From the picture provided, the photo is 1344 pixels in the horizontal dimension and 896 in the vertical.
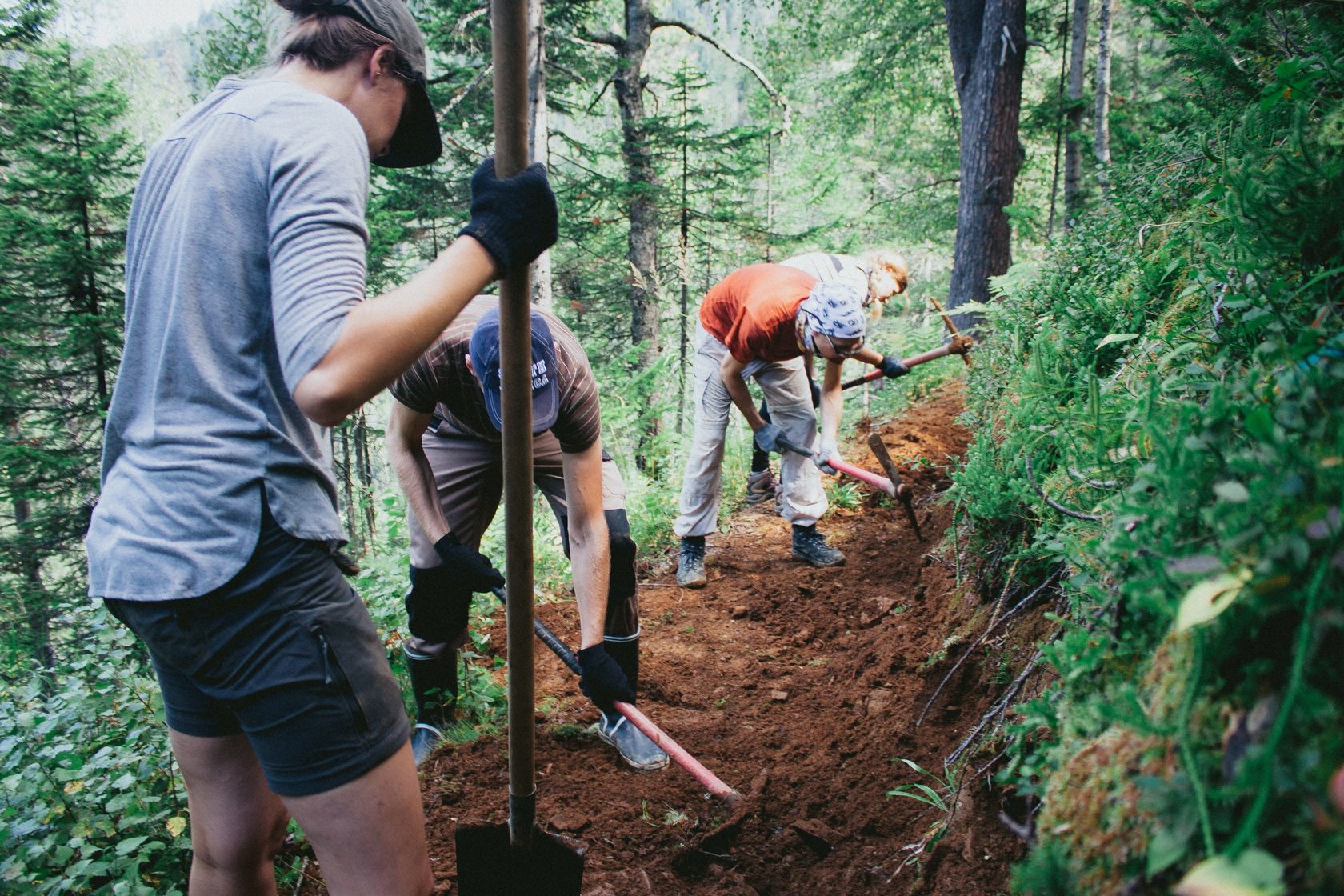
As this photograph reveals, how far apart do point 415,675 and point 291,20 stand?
2.83 meters

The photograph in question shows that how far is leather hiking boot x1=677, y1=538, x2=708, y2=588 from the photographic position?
570 cm

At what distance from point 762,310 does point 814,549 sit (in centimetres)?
202

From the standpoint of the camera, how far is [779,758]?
3236 millimetres

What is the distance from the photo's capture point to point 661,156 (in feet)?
35.8

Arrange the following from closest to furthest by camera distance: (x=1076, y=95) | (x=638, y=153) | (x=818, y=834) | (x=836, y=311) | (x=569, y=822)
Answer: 1. (x=818, y=834)
2. (x=569, y=822)
3. (x=836, y=311)
4. (x=1076, y=95)
5. (x=638, y=153)

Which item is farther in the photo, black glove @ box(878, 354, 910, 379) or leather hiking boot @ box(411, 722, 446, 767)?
black glove @ box(878, 354, 910, 379)

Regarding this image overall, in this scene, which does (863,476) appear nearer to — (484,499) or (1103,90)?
(484,499)

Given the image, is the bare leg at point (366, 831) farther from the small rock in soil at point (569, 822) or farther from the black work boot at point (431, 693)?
the black work boot at point (431, 693)

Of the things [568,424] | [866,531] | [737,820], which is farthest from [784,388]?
[737,820]

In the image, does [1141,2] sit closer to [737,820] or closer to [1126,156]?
[1126,156]

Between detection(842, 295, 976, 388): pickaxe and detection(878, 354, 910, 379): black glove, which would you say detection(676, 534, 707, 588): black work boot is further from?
detection(878, 354, 910, 379): black glove

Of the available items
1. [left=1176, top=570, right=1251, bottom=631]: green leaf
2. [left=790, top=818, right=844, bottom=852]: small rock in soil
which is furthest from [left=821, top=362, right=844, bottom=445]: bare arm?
[left=1176, top=570, right=1251, bottom=631]: green leaf

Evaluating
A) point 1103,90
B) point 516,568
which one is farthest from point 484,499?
point 1103,90

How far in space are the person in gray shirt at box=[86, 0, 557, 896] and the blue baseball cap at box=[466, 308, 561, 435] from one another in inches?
35.2
